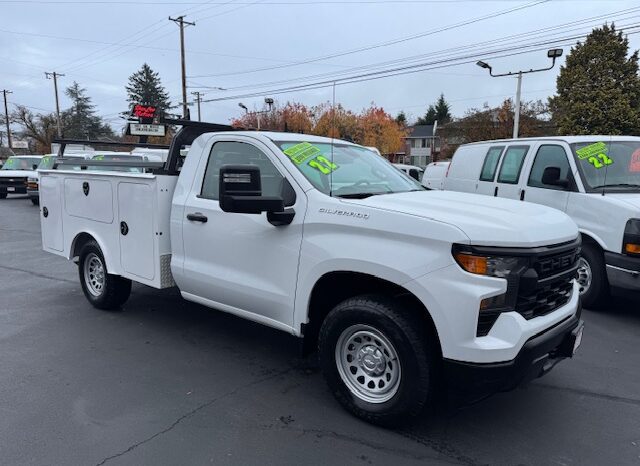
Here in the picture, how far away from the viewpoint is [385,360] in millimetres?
3270

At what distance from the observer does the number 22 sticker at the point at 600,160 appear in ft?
19.9

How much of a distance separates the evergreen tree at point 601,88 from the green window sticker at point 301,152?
32.8 meters

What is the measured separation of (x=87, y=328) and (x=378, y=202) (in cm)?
369

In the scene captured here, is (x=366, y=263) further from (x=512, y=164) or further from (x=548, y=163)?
(x=512, y=164)

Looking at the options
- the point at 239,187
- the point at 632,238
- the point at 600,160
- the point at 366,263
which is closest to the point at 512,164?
the point at 600,160

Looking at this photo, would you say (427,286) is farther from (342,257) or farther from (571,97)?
(571,97)

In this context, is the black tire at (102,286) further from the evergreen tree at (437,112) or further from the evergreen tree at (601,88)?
the evergreen tree at (437,112)

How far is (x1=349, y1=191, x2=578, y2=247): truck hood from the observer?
9.32 feet

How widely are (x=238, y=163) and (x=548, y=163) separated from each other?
4408mm

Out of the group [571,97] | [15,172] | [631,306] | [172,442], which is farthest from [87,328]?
[571,97]

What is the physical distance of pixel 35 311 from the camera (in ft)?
19.2

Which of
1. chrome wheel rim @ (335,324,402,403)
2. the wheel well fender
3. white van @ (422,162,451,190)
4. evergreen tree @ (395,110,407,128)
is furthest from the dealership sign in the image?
evergreen tree @ (395,110,407,128)

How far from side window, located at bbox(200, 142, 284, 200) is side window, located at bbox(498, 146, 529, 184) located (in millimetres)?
4370

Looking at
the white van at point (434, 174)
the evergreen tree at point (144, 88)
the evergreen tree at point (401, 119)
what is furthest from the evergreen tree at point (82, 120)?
the white van at point (434, 174)
